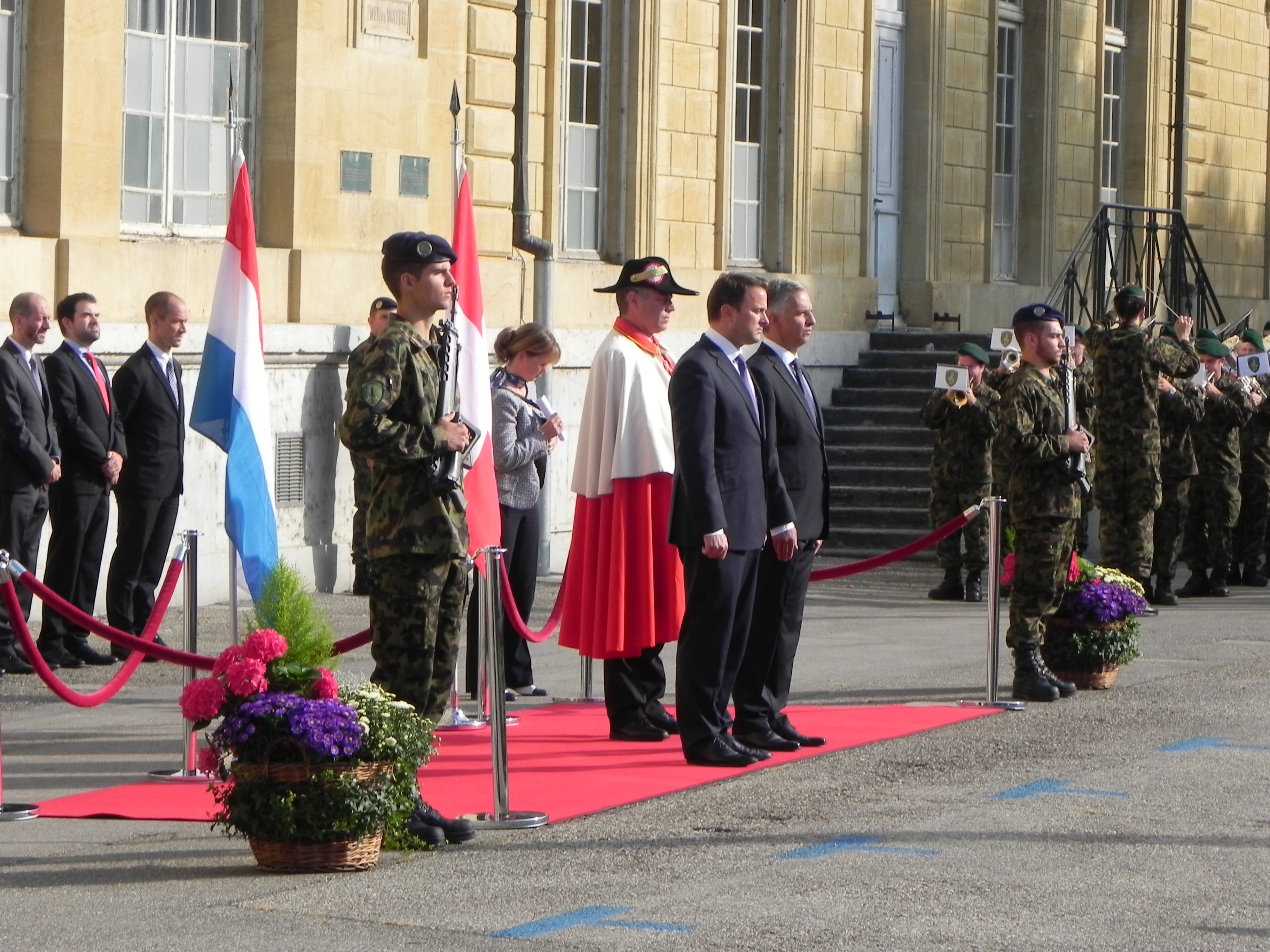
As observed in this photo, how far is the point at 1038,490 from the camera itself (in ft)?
34.8

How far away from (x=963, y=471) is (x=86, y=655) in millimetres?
6741

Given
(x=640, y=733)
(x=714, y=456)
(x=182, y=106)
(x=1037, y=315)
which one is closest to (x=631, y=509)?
(x=714, y=456)

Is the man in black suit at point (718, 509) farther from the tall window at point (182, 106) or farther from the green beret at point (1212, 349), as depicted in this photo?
the green beret at point (1212, 349)

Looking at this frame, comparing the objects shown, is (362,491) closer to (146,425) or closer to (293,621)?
(146,425)

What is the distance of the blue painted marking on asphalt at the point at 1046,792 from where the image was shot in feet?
27.0

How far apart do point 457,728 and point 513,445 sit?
1537mm

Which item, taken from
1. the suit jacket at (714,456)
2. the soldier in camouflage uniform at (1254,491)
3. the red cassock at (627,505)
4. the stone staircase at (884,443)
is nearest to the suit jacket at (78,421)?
the red cassock at (627,505)

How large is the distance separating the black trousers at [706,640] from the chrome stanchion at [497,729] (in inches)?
46.6

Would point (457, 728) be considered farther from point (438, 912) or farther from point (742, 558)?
point (438, 912)

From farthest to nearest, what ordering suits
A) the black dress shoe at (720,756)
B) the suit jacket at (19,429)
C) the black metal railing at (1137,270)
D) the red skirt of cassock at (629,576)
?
the black metal railing at (1137,270), the suit jacket at (19,429), the red skirt of cassock at (629,576), the black dress shoe at (720,756)

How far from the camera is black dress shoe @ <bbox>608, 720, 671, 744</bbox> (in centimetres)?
948

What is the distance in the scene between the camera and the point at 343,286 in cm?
1576

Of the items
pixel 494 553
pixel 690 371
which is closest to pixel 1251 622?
pixel 690 371

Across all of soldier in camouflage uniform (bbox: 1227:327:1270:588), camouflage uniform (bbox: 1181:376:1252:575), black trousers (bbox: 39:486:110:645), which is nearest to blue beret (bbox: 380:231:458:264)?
black trousers (bbox: 39:486:110:645)
